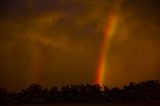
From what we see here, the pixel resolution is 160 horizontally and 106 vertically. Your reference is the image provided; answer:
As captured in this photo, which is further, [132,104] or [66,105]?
[66,105]

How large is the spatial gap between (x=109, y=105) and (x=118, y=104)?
3.31m

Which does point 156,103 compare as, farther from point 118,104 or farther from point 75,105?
point 75,105

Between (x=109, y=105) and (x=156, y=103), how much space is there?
15117 millimetres

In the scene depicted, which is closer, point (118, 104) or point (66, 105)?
point (118, 104)

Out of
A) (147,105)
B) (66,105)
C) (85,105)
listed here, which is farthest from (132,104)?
(66,105)

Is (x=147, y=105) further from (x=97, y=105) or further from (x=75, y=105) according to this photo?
(x=75, y=105)

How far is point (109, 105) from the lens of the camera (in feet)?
346

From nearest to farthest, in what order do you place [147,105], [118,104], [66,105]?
[147,105] → [118,104] → [66,105]

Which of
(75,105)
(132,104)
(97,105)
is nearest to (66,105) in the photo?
(75,105)

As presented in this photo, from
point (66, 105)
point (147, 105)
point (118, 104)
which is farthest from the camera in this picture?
point (66, 105)

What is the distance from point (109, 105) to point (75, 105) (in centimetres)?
1023

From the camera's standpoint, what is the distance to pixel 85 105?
106750 mm

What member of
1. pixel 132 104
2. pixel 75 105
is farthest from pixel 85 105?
pixel 132 104

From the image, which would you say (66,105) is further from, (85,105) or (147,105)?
(147,105)
